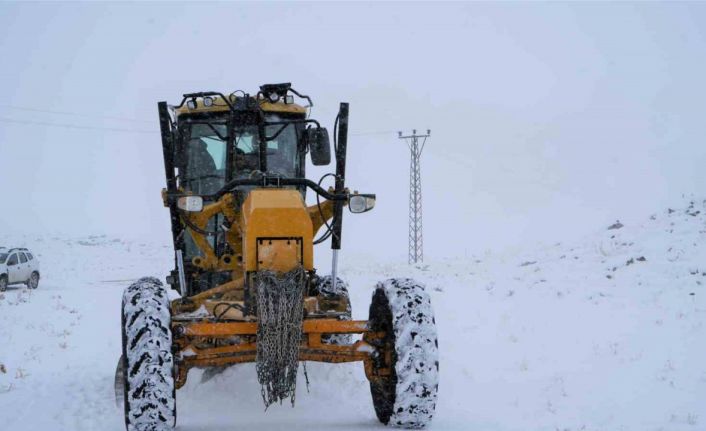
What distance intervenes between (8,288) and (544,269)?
18.7 metres

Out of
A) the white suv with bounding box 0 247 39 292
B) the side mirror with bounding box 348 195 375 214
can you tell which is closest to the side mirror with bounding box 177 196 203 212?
the side mirror with bounding box 348 195 375 214

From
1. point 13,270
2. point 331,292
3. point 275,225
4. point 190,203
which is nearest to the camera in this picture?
point 275,225

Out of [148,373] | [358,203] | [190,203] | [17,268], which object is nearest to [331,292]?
[358,203]

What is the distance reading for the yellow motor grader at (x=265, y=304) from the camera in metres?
5.43

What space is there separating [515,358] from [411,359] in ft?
11.7

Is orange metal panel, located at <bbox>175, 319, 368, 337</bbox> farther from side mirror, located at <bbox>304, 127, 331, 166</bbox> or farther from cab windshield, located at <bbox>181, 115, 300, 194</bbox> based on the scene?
cab windshield, located at <bbox>181, 115, 300, 194</bbox>

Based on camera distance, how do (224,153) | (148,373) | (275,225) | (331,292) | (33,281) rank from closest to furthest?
(148,373) < (275,225) < (331,292) < (224,153) < (33,281)

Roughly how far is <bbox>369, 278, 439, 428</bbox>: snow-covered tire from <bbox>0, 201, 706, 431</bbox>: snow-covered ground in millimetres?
326

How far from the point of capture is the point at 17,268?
25891mm

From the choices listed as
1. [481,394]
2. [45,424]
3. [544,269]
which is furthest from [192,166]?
[544,269]

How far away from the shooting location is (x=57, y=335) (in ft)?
38.4

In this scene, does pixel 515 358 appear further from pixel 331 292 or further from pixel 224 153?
pixel 224 153

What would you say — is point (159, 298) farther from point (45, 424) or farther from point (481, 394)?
point (481, 394)

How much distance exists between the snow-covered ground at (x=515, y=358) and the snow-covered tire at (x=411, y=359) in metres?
0.33
